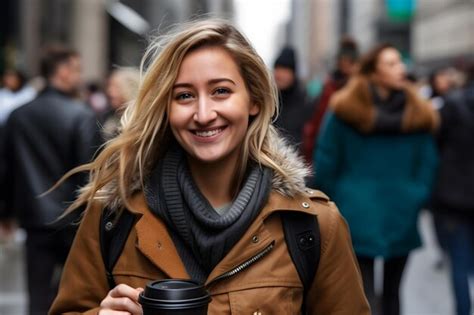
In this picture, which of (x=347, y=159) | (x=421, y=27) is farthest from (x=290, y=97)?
(x=421, y=27)

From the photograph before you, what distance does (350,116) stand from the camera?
577 centimetres

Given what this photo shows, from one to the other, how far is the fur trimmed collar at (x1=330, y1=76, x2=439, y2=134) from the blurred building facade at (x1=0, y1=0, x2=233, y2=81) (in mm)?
7149

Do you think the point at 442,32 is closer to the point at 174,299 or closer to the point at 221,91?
the point at 221,91

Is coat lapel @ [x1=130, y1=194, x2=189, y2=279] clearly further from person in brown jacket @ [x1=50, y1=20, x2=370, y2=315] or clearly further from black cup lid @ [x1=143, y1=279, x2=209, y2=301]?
black cup lid @ [x1=143, y1=279, x2=209, y2=301]

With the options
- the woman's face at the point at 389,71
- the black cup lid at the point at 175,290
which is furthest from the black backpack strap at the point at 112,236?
the woman's face at the point at 389,71

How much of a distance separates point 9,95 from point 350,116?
7687 millimetres

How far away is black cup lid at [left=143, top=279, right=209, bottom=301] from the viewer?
216 centimetres

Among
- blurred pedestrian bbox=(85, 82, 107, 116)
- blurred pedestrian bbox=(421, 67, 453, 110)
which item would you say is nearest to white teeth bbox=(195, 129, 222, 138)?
blurred pedestrian bbox=(85, 82, 107, 116)

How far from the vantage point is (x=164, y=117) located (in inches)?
109

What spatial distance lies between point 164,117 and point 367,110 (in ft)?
10.4

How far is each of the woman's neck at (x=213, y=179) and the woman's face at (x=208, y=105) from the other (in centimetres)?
10

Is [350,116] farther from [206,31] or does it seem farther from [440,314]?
[206,31]

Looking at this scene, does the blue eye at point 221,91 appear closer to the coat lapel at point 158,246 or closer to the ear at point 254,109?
the ear at point 254,109

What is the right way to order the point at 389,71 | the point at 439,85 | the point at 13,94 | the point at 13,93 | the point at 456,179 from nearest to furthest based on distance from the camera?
the point at 389,71
the point at 456,179
the point at 439,85
the point at 13,94
the point at 13,93
